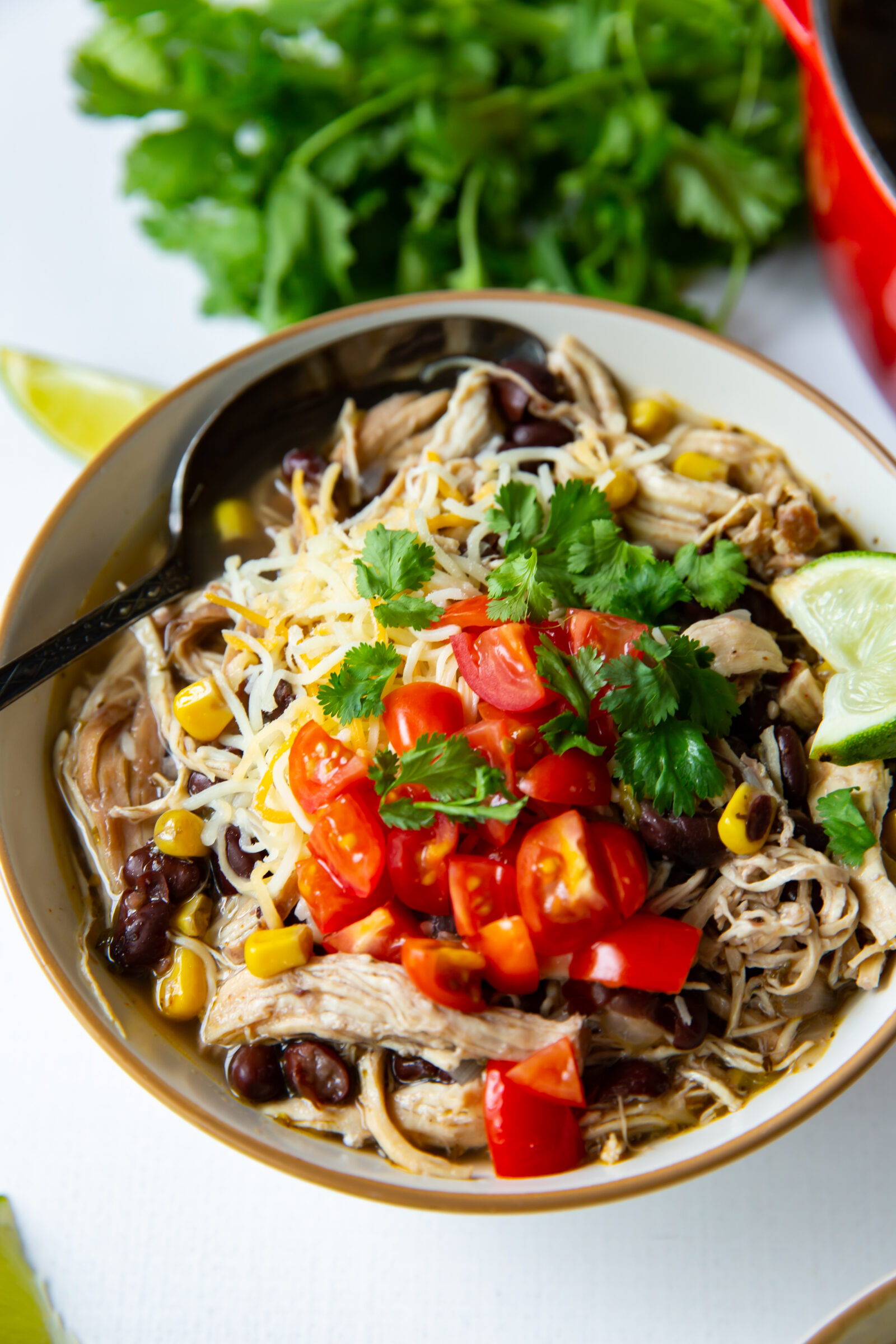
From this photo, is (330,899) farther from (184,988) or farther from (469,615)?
(469,615)

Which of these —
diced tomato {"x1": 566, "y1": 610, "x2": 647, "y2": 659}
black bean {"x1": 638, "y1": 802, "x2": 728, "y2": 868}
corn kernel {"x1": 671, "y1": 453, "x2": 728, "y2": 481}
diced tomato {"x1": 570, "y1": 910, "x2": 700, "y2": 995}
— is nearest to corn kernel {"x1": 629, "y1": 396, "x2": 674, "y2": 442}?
corn kernel {"x1": 671, "y1": 453, "x2": 728, "y2": 481}

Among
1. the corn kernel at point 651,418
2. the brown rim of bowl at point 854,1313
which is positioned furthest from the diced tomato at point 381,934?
the corn kernel at point 651,418

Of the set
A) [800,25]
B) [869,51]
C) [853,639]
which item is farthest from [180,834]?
Result: [869,51]

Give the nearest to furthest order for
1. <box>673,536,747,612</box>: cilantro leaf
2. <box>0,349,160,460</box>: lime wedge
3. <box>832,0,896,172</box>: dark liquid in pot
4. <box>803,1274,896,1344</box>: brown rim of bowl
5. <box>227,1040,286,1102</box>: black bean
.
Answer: <box>803,1274,896,1344</box>: brown rim of bowl → <box>227,1040,286,1102</box>: black bean → <box>673,536,747,612</box>: cilantro leaf → <box>832,0,896,172</box>: dark liquid in pot → <box>0,349,160,460</box>: lime wedge

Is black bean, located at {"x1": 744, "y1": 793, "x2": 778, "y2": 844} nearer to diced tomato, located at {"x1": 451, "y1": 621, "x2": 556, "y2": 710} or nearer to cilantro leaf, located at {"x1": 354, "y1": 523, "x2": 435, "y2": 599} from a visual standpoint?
diced tomato, located at {"x1": 451, "y1": 621, "x2": 556, "y2": 710}

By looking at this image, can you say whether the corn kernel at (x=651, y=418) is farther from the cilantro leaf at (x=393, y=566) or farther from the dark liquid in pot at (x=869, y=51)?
the dark liquid in pot at (x=869, y=51)

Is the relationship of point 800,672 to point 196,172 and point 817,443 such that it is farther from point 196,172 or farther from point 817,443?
point 196,172

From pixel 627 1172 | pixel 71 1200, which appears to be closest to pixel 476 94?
pixel 627 1172
